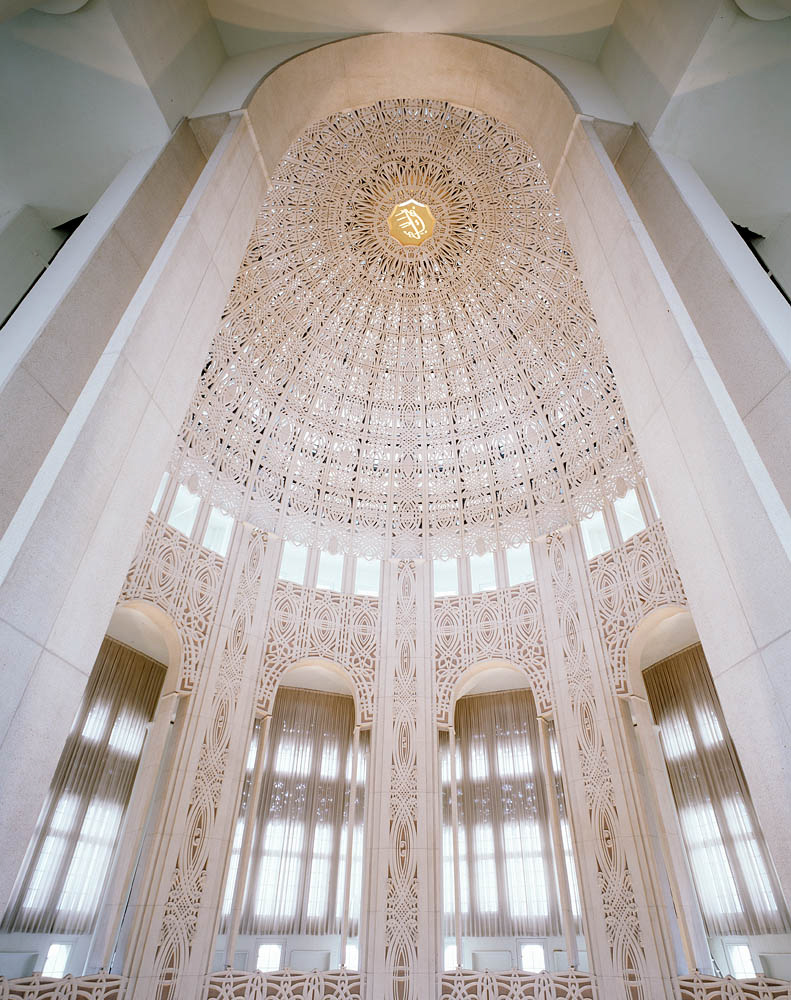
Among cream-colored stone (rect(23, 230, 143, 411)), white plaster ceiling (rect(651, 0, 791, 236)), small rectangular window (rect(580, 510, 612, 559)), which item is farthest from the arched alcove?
white plaster ceiling (rect(651, 0, 791, 236))

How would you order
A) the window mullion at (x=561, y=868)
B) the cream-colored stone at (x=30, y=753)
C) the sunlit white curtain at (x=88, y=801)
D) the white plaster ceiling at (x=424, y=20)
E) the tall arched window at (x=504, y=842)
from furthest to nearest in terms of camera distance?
the tall arched window at (x=504, y=842)
the sunlit white curtain at (x=88, y=801)
the window mullion at (x=561, y=868)
the white plaster ceiling at (x=424, y=20)
the cream-colored stone at (x=30, y=753)

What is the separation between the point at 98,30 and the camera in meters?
4.02

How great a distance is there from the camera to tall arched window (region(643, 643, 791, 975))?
8.59m

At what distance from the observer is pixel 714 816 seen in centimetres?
950

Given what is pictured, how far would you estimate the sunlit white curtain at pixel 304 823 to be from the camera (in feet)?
33.9

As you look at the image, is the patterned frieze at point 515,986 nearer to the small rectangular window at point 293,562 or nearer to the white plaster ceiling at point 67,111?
the small rectangular window at point 293,562

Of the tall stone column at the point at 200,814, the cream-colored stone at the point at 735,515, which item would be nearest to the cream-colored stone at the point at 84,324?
the cream-colored stone at the point at 735,515

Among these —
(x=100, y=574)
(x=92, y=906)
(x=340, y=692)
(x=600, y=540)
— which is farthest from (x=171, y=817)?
(x=600, y=540)

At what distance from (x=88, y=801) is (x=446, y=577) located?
22.4 ft

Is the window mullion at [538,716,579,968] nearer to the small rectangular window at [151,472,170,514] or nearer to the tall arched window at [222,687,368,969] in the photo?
the tall arched window at [222,687,368,969]

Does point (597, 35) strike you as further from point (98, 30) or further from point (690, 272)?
point (98, 30)

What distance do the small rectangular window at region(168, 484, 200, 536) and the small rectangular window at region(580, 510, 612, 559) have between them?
6.33 meters

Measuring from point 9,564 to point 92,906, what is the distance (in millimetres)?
9314

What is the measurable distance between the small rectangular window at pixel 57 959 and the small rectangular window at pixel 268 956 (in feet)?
9.26
